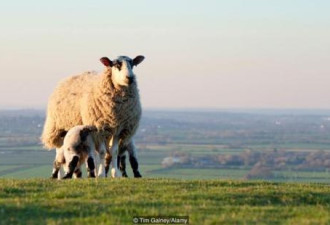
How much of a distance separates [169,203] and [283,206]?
1.92 meters

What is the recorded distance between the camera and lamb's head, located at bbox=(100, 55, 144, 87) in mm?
20344

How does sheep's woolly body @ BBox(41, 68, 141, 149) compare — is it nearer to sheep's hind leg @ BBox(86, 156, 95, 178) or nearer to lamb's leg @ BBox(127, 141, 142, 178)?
lamb's leg @ BBox(127, 141, 142, 178)

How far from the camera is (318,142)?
389ft

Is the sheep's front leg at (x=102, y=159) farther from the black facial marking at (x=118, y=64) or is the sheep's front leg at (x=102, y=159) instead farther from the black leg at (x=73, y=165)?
the black facial marking at (x=118, y=64)

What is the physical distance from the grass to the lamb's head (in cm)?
438

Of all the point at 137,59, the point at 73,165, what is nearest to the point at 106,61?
the point at 137,59

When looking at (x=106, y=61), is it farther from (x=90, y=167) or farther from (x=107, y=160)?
(x=90, y=167)

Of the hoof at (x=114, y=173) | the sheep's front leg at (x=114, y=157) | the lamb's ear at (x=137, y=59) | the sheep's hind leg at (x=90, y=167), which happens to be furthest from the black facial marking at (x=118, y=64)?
the sheep's hind leg at (x=90, y=167)

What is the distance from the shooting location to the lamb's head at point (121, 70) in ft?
66.7

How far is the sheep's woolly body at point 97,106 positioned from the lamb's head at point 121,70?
19cm

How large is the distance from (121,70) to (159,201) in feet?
26.2

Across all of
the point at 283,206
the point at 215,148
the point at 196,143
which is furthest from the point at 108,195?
the point at 196,143

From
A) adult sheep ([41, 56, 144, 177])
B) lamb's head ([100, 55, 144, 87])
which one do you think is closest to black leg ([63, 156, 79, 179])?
adult sheep ([41, 56, 144, 177])

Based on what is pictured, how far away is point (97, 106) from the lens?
2070 cm
